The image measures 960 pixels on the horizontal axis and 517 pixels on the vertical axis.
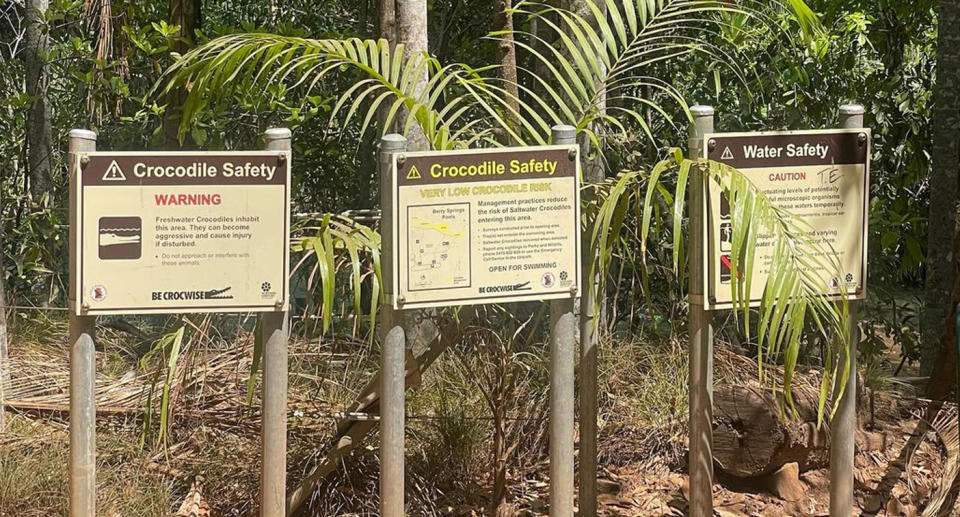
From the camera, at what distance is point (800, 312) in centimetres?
384

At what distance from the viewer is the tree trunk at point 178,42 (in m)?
6.71

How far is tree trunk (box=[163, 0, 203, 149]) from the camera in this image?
6707 millimetres

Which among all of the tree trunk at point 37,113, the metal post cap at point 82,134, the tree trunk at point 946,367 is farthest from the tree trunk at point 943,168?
the tree trunk at point 37,113

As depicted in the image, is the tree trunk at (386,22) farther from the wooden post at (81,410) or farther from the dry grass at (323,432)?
the wooden post at (81,410)

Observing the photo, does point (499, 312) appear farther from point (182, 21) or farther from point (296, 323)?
point (182, 21)

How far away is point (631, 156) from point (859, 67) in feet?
10.7

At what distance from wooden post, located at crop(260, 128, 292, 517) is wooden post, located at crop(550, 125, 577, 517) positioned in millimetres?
950

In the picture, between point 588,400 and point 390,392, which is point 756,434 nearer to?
point 588,400

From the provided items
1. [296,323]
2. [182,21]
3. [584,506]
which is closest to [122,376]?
[296,323]

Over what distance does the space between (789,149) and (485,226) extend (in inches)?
45.8

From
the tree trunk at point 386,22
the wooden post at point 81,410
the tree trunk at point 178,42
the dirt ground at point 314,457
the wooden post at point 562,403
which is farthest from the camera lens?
the tree trunk at point 178,42

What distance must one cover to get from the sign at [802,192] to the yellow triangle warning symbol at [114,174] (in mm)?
2015

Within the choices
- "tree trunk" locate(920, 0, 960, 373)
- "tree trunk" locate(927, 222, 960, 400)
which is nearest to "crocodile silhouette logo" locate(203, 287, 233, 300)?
"tree trunk" locate(927, 222, 960, 400)

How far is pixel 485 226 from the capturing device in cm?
398
